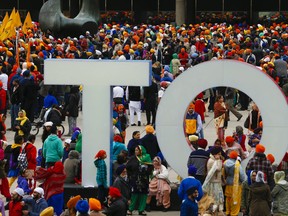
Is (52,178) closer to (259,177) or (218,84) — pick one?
(259,177)

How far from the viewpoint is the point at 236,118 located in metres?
33.7

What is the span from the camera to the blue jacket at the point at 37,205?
1899 cm

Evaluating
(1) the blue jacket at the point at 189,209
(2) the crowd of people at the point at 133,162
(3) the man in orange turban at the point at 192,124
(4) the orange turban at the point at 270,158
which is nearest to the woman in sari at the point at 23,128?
(2) the crowd of people at the point at 133,162

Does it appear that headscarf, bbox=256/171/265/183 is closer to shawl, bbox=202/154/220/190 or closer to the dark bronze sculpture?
shawl, bbox=202/154/220/190

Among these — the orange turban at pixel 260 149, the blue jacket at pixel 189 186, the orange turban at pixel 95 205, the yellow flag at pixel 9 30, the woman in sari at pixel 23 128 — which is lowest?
the orange turban at pixel 95 205

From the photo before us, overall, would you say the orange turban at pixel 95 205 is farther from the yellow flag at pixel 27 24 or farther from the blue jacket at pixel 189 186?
the yellow flag at pixel 27 24

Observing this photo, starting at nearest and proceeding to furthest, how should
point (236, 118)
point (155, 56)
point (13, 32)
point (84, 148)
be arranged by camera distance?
1. point (84, 148)
2. point (236, 118)
3. point (155, 56)
4. point (13, 32)

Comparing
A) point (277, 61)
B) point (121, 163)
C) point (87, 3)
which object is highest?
point (87, 3)

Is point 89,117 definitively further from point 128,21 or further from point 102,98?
point 128,21

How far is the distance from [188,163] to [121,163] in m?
1.18

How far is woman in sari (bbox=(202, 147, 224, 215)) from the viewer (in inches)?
829

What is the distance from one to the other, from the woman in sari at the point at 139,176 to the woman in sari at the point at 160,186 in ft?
0.46

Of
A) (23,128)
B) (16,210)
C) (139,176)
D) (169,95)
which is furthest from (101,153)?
(23,128)

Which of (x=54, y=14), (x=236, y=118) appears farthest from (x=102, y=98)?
(x=54, y=14)
